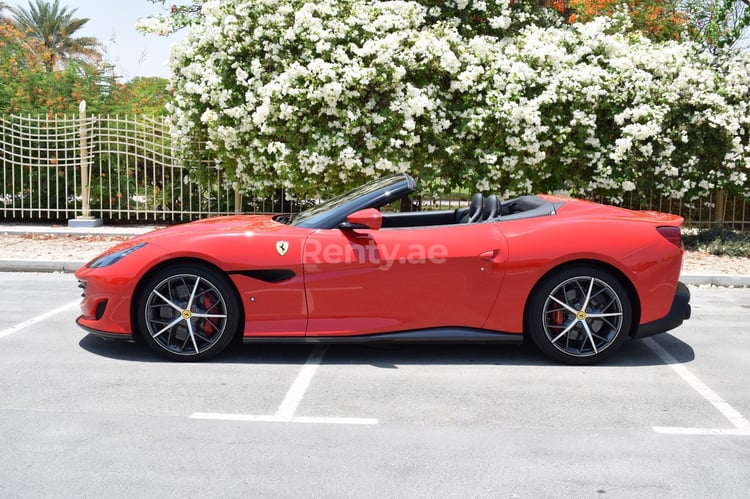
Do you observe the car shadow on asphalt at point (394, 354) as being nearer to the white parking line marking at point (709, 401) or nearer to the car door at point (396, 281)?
the white parking line marking at point (709, 401)

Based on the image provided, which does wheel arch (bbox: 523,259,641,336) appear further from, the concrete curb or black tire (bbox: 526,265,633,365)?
the concrete curb

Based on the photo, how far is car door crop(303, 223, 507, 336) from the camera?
548 centimetres

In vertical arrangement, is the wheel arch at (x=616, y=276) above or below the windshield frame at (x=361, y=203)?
below

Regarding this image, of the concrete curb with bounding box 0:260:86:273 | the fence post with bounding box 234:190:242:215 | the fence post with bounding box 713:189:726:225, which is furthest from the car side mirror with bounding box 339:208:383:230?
the fence post with bounding box 713:189:726:225

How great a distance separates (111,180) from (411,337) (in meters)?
10.0

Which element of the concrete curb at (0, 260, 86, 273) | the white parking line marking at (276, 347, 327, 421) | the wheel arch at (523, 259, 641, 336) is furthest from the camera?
the concrete curb at (0, 260, 86, 273)

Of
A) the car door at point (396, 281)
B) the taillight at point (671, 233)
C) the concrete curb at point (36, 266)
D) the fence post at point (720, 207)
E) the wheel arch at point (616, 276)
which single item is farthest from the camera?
the fence post at point (720, 207)

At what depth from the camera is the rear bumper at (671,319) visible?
5664mm

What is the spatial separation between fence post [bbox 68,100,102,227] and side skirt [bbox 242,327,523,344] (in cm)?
916

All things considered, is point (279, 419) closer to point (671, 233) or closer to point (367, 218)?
point (367, 218)

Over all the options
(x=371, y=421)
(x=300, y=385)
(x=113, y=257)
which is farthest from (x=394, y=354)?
(x=113, y=257)

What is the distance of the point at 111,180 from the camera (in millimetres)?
14102

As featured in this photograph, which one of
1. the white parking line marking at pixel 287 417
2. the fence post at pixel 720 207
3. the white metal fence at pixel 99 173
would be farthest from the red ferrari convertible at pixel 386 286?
the fence post at pixel 720 207

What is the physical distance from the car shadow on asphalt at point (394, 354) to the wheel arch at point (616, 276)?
1.13 feet
